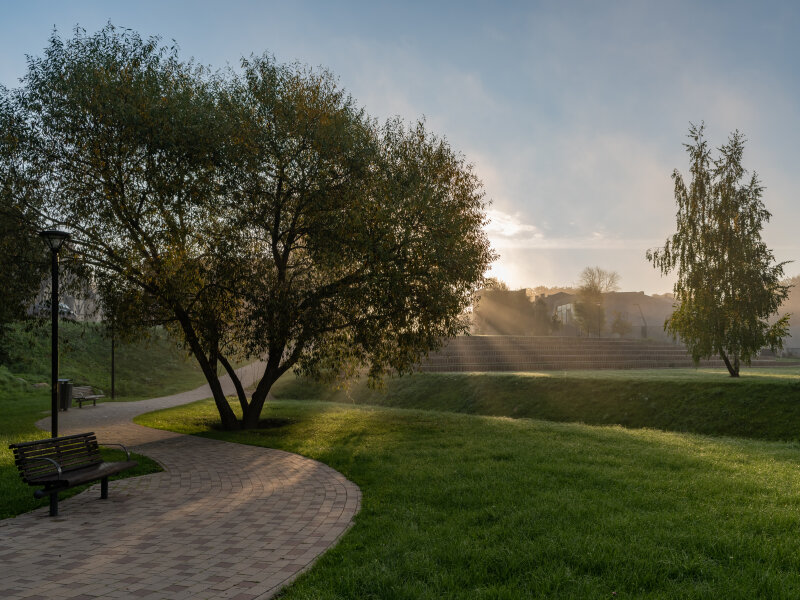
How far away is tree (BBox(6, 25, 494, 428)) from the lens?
38.9 ft

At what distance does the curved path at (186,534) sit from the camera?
4.58m

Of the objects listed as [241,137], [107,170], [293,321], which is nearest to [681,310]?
[293,321]

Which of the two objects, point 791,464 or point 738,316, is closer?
point 791,464

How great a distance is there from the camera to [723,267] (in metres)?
20.5

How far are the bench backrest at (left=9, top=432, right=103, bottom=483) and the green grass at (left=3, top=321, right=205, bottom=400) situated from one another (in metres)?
18.9

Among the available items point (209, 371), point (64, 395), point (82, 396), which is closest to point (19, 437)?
point (209, 371)

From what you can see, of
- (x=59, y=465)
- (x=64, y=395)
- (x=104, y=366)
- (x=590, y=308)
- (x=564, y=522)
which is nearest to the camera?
(x=564, y=522)

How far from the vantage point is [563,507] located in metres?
6.21

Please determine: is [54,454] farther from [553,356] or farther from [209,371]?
[553,356]

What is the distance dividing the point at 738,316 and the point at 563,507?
55.8 feet

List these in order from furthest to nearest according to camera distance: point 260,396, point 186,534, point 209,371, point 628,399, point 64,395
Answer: point 64,395 < point 628,399 < point 260,396 < point 209,371 < point 186,534

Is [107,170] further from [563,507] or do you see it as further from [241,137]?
[563,507]

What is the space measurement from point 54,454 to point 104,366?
29042mm

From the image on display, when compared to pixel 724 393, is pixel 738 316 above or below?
above
